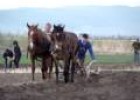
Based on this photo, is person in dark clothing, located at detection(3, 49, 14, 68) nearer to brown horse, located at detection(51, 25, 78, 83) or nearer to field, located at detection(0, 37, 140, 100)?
field, located at detection(0, 37, 140, 100)

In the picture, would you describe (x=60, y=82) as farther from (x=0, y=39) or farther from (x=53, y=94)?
(x=0, y=39)

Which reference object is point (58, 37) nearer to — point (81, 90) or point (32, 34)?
point (32, 34)

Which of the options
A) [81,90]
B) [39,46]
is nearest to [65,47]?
[39,46]

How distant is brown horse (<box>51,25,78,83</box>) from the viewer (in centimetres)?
2331

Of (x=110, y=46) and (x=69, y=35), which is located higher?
(x=69, y=35)

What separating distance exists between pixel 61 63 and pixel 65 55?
296cm

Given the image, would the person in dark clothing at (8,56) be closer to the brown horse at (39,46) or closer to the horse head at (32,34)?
the brown horse at (39,46)

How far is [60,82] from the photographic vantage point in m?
24.2

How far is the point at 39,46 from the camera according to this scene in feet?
86.2

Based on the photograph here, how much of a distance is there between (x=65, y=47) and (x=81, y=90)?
Result: 3123 millimetres

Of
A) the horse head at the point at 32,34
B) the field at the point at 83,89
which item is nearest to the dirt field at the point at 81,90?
the field at the point at 83,89

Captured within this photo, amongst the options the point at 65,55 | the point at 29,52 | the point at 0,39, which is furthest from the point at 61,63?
the point at 0,39

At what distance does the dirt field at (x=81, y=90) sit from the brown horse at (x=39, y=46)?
1.91 meters

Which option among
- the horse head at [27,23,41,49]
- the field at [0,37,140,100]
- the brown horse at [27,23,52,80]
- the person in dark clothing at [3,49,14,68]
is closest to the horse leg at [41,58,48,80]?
the brown horse at [27,23,52,80]
